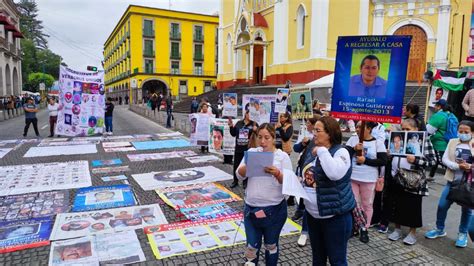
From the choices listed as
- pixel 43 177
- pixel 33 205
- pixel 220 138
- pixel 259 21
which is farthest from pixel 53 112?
pixel 259 21

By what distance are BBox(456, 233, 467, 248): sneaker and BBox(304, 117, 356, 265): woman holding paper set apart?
2424 mm

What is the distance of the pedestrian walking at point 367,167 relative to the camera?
13.8ft

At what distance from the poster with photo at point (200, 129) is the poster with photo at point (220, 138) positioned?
69 centimetres

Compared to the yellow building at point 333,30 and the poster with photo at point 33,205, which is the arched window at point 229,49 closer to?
the yellow building at point 333,30

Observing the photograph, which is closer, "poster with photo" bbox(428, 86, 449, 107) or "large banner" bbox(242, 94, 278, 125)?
"large banner" bbox(242, 94, 278, 125)

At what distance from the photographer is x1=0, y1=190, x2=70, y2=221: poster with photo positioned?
5.19 m

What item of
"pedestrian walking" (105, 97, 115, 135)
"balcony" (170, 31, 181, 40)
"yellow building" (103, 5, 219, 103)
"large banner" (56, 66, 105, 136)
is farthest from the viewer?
"balcony" (170, 31, 181, 40)

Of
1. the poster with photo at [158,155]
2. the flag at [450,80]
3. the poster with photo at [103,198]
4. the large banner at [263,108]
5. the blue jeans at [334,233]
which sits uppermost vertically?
the flag at [450,80]

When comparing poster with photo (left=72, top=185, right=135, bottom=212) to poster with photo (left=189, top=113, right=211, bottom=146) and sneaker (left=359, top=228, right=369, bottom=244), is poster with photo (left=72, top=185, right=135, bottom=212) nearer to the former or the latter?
sneaker (left=359, top=228, right=369, bottom=244)

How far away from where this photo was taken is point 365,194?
4.42m

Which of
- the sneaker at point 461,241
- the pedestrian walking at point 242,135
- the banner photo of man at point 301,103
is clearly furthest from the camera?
the pedestrian walking at point 242,135

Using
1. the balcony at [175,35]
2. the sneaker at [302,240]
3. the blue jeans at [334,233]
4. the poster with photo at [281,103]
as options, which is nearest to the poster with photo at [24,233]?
the sneaker at [302,240]

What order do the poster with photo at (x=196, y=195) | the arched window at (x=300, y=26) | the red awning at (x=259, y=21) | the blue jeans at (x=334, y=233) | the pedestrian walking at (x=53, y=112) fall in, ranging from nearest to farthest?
1. the blue jeans at (x=334, y=233)
2. the poster with photo at (x=196, y=195)
3. the pedestrian walking at (x=53, y=112)
4. the arched window at (x=300, y=26)
5. the red awning at (x=259, y=21)

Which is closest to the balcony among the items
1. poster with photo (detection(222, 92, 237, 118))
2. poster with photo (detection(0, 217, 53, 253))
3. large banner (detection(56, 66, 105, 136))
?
large banner (detection(56, 66, 105, 136))
